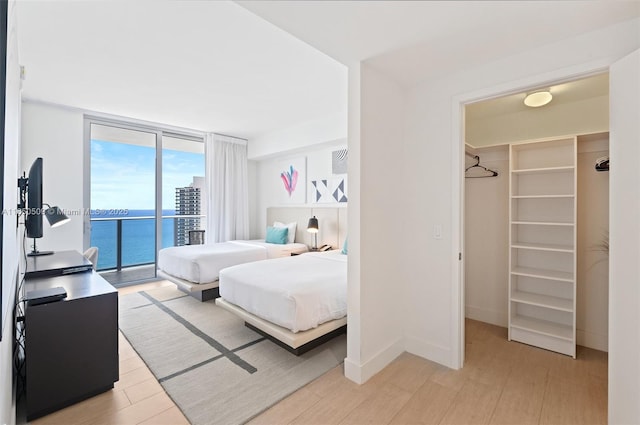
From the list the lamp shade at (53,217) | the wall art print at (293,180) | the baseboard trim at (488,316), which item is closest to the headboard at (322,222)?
the wall art print at (293,180)

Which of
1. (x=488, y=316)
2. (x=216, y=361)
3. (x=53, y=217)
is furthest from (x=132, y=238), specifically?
(x=488, y=316)

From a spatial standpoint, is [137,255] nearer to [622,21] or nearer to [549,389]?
[549,389]

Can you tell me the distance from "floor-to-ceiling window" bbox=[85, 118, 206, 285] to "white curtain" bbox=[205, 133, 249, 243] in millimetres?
355

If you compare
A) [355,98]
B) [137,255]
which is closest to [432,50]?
[355,98]

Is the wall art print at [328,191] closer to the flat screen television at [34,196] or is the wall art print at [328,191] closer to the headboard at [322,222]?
the headboard at [322,222]

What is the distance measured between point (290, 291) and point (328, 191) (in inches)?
108

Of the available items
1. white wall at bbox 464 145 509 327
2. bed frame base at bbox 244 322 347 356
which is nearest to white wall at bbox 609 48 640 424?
white wall at bbox 464 145 509 327

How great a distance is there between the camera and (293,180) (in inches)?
223

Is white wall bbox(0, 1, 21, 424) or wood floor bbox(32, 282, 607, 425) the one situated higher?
white wall bbox(0, 1, 21, 424)

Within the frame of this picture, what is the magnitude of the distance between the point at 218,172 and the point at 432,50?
4499mm

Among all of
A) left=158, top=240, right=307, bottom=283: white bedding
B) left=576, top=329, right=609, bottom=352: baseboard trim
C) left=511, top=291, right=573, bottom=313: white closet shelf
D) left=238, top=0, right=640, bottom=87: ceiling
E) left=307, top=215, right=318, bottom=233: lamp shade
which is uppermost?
left=238, top=0, right=640, bottom=87: ceiling

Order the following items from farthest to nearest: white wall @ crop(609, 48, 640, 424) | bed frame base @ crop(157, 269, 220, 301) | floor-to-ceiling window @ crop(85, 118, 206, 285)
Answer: floor-to-ceiling window @ crop(85, 118, 206, 285) < bed frame base @ crop(157, 269, 220, 301) < white wall @ crop(609, 48, 640, 424)

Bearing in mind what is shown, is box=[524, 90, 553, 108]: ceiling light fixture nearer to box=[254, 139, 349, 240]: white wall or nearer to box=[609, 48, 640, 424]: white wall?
box=[609, 48, 640, 424]: white wall

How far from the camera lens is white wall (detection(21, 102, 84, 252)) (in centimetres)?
388
